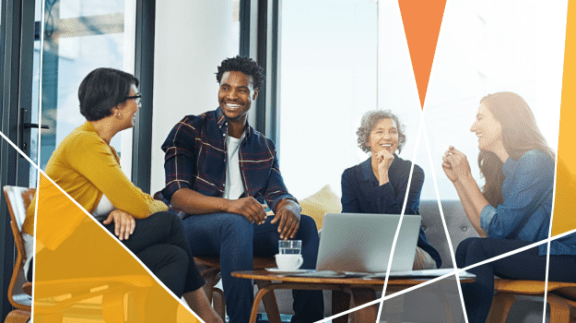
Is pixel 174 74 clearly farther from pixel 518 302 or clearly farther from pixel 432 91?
pixel 518 302

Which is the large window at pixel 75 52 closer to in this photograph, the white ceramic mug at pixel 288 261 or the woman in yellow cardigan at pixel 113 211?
the woman in yellow cardigan at pixel 113 211

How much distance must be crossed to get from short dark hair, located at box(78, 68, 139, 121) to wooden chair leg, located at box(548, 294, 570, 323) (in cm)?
150

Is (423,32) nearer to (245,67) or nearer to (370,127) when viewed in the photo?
(370,127)

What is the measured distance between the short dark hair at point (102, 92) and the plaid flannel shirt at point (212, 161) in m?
0.22

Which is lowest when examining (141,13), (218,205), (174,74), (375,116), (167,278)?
(167,278)

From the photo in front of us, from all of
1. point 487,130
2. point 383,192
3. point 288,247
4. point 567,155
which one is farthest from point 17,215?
point 567,155

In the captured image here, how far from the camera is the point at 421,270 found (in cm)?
187

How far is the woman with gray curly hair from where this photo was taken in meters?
2.04

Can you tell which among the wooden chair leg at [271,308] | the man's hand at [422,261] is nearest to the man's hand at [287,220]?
the wooden chair leg at [271,308]

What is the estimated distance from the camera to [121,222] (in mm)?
1767

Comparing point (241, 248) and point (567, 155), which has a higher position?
point (567, 155)

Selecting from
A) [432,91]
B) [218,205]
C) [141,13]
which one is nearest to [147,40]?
[141,13]

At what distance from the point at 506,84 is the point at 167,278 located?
4.50 feet

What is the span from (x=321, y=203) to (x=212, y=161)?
812mm
